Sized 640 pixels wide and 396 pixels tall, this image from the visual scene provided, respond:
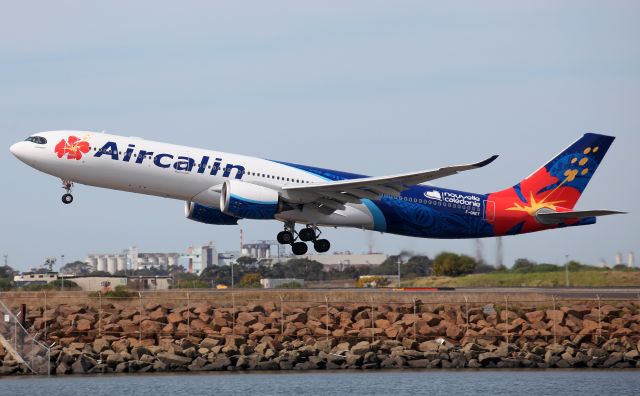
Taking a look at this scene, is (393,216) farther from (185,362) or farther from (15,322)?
(15,322)

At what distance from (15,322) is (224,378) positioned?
30.2ft

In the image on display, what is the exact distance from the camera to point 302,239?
60375 mm

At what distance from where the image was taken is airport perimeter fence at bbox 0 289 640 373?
180ft

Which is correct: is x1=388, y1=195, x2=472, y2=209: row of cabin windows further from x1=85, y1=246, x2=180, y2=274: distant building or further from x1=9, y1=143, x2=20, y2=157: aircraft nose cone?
x1=85, y1=246, x2=180, y2=274: distant building

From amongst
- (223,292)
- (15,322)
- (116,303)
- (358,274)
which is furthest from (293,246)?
(358,274)

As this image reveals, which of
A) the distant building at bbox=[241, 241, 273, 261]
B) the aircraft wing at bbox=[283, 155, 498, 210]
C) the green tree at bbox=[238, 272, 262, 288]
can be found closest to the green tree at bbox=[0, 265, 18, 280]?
the green tree at bbox=[238, 272, 262, 288]

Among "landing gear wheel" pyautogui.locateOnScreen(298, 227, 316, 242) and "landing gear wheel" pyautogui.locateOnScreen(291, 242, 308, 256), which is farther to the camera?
"landing gear wheel" pyautogui.locateOnScreen(291, 242, 308, 256)

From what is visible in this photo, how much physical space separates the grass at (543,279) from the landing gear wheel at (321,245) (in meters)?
11.1

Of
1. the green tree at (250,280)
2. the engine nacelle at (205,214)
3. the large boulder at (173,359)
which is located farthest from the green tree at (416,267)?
the large boulder at (173,359)

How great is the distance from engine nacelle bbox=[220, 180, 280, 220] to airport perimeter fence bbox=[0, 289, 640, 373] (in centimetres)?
433

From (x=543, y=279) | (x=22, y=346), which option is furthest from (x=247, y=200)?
(x=543, y=279)

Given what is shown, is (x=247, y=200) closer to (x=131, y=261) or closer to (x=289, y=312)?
(x=289, y=312)

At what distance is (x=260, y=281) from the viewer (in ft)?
268

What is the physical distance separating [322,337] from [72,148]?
45.7ft
